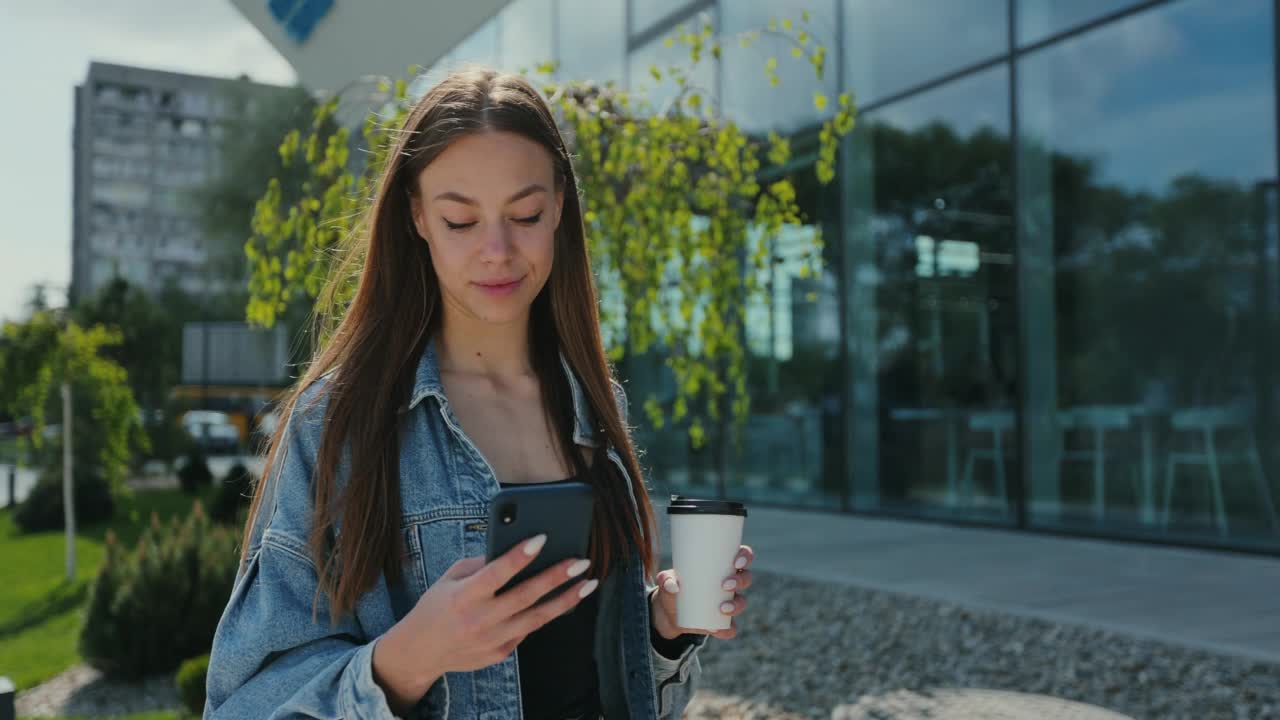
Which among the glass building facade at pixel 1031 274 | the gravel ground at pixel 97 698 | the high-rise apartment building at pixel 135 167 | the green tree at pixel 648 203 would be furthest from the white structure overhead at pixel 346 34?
the high-rise apartment building at pixel 135 167

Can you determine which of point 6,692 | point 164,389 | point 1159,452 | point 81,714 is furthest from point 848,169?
point 164,389

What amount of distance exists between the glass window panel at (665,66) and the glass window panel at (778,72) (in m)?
0.23

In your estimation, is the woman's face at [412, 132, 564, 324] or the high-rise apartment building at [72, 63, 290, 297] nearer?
the woman's face at [412, 132, 564, 324]

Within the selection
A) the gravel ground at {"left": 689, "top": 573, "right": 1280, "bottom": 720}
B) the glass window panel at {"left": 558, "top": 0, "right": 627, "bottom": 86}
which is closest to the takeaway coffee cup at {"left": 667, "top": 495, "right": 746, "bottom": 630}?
the gravel ground at {"left": 689, "top": 573, "right": 1280, "bottom": 720}

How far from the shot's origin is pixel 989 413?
8.09 meters

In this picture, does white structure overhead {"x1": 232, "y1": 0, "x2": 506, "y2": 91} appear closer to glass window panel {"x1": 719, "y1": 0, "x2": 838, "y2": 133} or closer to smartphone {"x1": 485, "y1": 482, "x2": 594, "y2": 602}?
glass window panel {"x1": 719, "y1": 0, "x2": 838, "y2": 133}

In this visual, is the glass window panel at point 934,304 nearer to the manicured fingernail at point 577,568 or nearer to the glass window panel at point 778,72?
the glass window panel at point 778,72

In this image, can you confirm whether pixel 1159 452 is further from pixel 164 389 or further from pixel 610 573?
pixel 164 389

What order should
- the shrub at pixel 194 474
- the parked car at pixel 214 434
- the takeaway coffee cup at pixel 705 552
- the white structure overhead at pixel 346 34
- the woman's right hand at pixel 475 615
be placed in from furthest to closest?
the parked car at pixel 214 434
the shrub at pixel 194 474
the white structure overhead at pixel 346 34
the takeaway coffee cup at pixel 705 552
the woman's right hand at pixel 475 615

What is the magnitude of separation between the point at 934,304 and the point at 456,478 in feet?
25.3

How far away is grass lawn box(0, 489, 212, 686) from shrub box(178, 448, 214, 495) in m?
2.24

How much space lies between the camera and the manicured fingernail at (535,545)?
0.97m

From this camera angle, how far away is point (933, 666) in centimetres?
439

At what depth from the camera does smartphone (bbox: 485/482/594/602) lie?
98cm
